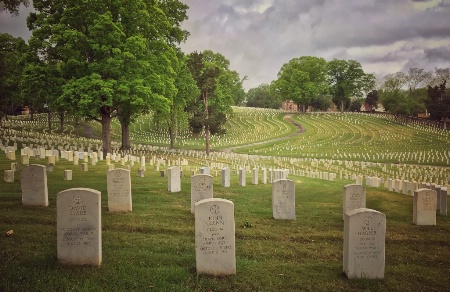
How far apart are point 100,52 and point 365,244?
21.1m

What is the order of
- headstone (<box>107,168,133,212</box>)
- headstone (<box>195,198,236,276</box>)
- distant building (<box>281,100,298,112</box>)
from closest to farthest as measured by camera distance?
1. headstone (<box>195,198,236,276</box>)
2. headstone (<box>107,168,133,212</box>)
3. distant building (<box>281,100,298,112</box>)

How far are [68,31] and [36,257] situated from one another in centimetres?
1852

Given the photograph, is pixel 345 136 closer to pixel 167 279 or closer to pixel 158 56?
pixel 158 56

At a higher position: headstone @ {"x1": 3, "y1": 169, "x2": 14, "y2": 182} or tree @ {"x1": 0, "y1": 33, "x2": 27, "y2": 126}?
tree @ {"x1": 0, "y1": 33, "x2": 27, "y2": 126}

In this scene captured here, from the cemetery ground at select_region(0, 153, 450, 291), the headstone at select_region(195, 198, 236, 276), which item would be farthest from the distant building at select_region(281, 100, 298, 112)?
the headstone at select_region(195, 198, 236, 276)

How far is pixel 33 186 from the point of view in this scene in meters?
9.70

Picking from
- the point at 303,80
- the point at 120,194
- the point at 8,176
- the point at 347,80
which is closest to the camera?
the point at 120,194

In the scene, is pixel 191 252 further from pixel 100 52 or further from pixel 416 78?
pixel 416 78

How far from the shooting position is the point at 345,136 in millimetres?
61188

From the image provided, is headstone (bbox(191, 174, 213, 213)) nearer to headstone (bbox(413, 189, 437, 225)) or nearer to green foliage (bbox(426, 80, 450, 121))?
headstone (bbox(413, 189, 437, 225))

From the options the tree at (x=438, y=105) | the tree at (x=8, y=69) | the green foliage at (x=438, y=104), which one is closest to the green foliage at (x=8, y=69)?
the tree at (x=8, y=69)

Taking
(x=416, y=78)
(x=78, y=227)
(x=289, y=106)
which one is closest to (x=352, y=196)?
(x=78, y=227)

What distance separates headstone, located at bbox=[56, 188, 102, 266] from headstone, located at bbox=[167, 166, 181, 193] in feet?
23.0

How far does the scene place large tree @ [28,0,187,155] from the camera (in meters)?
21.5
